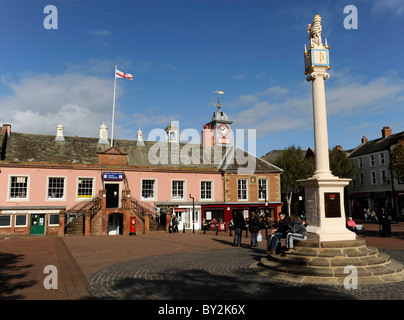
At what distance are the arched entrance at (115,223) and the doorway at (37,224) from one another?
5.39 m

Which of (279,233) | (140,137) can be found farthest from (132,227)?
(279,233)

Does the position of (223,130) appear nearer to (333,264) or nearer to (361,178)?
(361,178)

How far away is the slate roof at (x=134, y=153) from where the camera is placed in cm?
2770

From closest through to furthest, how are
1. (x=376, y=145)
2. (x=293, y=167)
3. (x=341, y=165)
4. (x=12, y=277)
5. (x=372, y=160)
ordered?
1. (x=12, y=277)
2. (x=293, y=167)
3. (x=341, y=165)
4. (x=372, y=160)
5. (x=376, y=145)

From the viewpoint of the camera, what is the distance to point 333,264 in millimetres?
8359

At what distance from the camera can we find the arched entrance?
27172 millimetres

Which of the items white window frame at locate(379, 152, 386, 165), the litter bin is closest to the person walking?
the litter bin

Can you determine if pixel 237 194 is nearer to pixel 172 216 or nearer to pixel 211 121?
pixel 172 216

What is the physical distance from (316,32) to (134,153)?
24.4 meters

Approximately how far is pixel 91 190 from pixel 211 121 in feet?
139

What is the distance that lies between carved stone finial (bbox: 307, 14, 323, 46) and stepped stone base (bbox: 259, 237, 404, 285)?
6845 millimetres

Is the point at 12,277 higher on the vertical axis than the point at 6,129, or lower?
lower

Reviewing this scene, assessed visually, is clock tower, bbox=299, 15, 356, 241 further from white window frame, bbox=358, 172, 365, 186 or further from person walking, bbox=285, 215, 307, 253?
A: white window frame, bbox=358, 172, 365, 186
